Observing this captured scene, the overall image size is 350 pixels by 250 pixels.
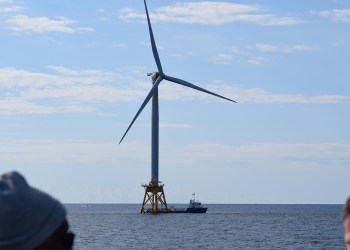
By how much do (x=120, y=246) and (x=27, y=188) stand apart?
253ft

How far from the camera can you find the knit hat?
10.6ft

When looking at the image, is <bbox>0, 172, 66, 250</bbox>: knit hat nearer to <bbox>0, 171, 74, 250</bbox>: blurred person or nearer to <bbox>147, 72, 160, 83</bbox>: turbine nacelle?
<bbox>0, 171, 74, 250</bbox>: blurred person

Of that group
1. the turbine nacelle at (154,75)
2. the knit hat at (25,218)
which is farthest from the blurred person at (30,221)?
the turbine nacelle at (154,75)

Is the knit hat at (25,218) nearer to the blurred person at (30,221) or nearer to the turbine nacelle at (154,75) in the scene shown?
the blurred person at (30,221)

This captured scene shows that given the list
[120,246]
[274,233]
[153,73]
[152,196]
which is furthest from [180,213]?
[120,246]

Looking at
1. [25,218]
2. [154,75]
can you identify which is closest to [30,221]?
[25,218]

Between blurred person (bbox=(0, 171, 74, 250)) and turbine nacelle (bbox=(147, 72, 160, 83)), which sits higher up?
turbine nacelle (bbox=(147, 72, 160, 83))

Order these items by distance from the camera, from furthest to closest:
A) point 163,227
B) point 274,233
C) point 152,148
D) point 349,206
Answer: point 152,148
point 163,227
point 274,233
point 349,206

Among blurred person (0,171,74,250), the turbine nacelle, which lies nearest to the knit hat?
blurred person (0,171,74,250)

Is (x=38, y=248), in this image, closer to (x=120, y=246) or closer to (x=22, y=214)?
(x=22, y=214)

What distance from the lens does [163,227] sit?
110m

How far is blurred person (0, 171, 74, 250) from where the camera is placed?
3244 millimetres

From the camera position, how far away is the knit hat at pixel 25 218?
10.6ft

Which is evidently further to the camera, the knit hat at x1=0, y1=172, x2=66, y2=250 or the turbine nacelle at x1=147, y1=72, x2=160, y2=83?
the turbine nacelle at x1=147, y1=72, x2=160, y2=83
